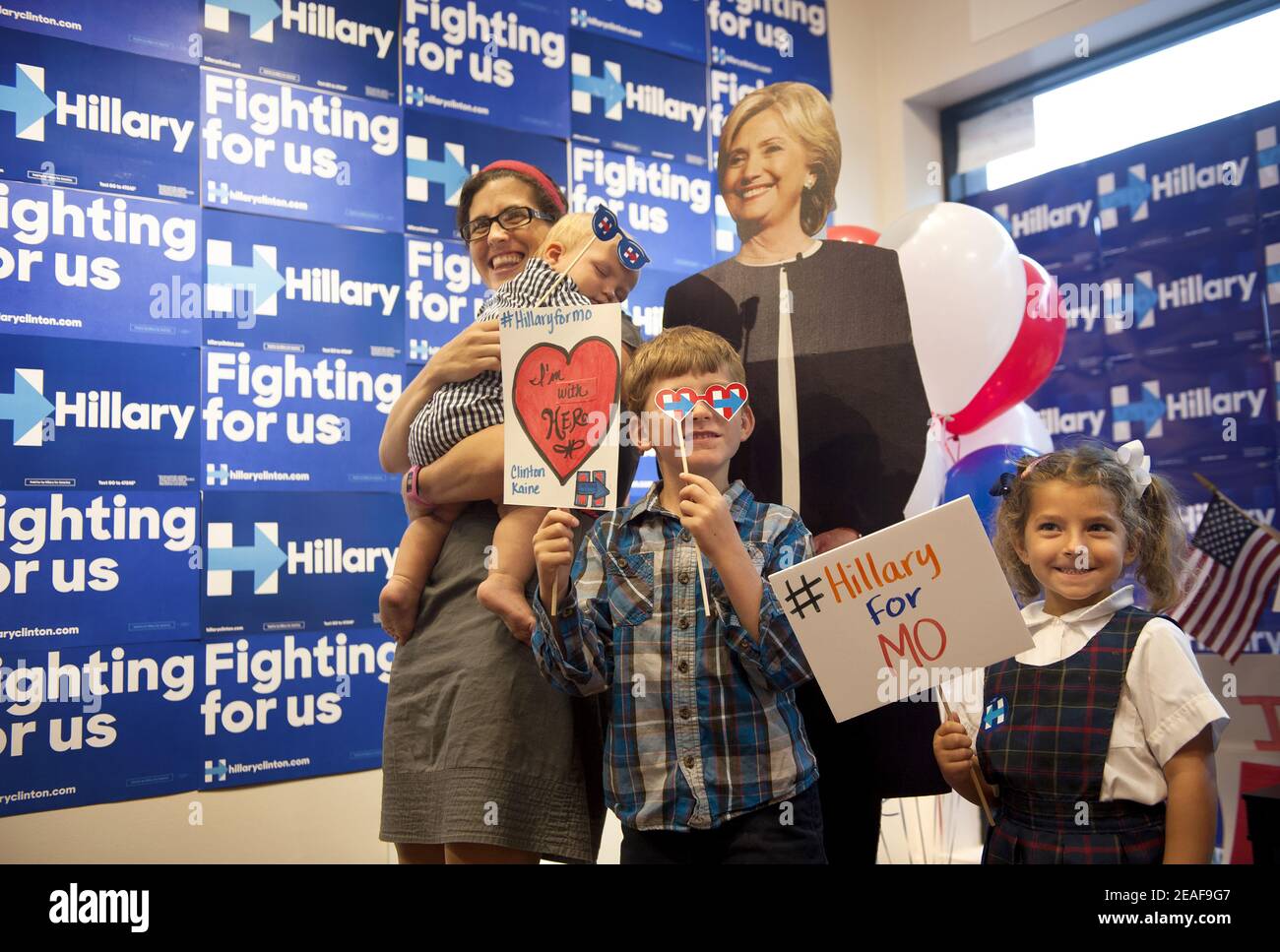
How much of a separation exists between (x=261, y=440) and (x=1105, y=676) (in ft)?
7.41

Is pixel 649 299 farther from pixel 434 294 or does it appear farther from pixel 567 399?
pixel 567 399

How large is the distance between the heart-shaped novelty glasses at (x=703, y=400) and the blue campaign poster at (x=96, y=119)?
1.88m

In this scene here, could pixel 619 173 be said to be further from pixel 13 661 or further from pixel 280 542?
pixel 13 661

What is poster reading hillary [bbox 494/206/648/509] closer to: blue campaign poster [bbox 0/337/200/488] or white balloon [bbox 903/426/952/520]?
white balloon [bbox 903/426/952/520]

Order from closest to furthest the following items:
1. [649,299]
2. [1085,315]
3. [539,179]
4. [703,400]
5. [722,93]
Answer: [703,400]
[539,179]
[649,299]
[1085,315]
[722,93]

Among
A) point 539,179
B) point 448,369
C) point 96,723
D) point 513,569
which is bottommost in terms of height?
point 96,723

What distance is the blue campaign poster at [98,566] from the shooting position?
2588mm

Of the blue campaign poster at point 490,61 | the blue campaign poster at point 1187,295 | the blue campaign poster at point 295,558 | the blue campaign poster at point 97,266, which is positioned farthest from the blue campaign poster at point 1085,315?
the blue campaign poster at point 97,266

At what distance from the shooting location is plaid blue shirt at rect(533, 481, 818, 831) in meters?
1.51

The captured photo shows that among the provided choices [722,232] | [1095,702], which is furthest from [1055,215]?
[1095,702]

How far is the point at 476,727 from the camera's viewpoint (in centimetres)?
165

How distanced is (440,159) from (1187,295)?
8.10ft

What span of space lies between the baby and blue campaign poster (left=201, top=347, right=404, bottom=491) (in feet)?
4.08

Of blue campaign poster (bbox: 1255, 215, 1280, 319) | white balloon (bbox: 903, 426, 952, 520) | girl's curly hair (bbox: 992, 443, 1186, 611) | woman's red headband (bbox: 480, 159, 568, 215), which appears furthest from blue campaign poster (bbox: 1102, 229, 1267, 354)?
woman's red headband (bbox: 480, 159, 568, 215)
